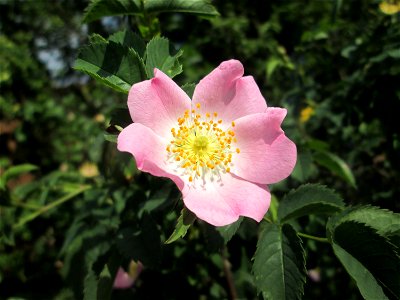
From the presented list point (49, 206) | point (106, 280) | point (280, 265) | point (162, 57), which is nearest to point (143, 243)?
point (106, 280)

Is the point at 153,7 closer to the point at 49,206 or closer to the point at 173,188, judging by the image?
the point at 173,188

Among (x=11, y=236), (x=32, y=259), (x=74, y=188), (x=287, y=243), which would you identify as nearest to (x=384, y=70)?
(x=287, y=243)

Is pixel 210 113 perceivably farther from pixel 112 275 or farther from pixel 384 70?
pixel 384 70

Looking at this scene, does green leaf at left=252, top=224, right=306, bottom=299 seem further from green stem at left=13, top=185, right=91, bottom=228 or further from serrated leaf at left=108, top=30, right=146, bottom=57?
green stem at left=13, top=185, right=91, bottom=228

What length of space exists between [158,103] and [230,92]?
0.63 feet

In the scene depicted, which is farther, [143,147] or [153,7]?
[153,7]

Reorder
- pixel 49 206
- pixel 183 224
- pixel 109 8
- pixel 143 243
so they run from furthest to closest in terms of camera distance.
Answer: pixel 49 206 → pixel 143 243 → pixel 109 8 → pixel 183 224

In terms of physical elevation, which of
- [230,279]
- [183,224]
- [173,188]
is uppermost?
[183,224]

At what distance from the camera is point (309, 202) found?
0.97 metres

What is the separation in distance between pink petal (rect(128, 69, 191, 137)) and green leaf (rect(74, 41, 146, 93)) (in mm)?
43

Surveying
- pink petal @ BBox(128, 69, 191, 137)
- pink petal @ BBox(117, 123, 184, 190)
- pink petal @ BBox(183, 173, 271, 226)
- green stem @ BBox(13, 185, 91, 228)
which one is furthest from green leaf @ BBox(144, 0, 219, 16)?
green stem @ BBox(13, 185, 91, 228)

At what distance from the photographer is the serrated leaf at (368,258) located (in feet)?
2.49

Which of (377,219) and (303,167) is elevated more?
(377,219)

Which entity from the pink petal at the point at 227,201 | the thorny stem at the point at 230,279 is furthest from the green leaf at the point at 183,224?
the thorny stem at the point at 230,279
